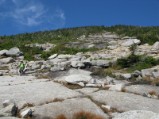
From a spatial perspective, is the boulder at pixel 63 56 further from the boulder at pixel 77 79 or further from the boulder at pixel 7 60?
the boulder at pixel 77 79

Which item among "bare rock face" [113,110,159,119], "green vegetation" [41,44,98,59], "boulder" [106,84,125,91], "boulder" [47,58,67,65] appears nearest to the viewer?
"bare rock face" [113,110,159,119]

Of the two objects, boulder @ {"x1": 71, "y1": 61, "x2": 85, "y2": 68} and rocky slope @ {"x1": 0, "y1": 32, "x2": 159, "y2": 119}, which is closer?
rocky slope @ {"x1": 0, "y1": 32, "x2": 159, "y2": 119}

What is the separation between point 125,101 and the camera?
2495cm

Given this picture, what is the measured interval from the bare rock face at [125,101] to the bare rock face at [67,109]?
1.37 meters

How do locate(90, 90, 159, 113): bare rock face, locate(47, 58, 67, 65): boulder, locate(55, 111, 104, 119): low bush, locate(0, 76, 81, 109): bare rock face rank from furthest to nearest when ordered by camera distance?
locate(47, 58, 67, 65): boulder, locate(0, 76, 81, 109): bare rock face, locate(90, 90, 159, 113): bare rock face, locate(55, 111, 104, 119): low bush

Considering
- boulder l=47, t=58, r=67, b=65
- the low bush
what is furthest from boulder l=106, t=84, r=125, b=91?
boulder l=47, t=58, r=67, b=65

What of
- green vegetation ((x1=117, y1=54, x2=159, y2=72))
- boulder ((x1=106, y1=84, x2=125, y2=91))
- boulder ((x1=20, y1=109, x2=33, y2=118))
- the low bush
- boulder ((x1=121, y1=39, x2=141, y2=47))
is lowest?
the low bush

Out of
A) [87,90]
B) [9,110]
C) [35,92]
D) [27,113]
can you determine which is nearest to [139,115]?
[27,113]

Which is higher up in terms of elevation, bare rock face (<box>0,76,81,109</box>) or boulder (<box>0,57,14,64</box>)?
boulder (<box>0,57,14,64</box>)

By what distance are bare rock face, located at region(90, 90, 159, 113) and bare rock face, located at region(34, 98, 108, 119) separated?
137cm

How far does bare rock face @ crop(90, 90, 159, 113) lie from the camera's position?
78.4 feet

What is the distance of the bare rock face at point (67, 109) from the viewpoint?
71.4 ft

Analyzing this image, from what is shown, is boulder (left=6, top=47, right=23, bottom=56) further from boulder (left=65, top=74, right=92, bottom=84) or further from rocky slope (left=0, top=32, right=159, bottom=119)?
boulder (left=65, top=74, right=92, bottom=84)

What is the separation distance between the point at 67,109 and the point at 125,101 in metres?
4.19
